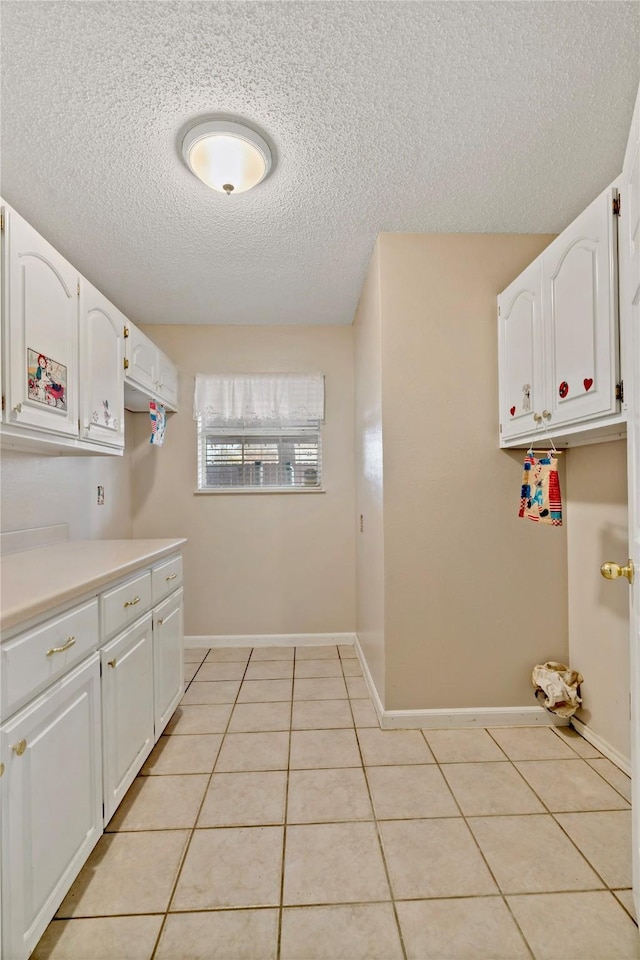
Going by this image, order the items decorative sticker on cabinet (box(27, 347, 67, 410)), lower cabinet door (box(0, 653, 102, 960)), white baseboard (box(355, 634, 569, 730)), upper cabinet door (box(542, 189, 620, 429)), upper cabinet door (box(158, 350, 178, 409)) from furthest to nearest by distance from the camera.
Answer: upper cabinet door (box(158, 350, 178, 409)) → white baseboard (box(355, 634, 569, 730)) → decorative sticker on cabinet (box(27, 347, 67, 410)) → upper cabinet door (box(542, 189, 620, 429)) → lower cabinet door (box(0, 653, 102, 960))

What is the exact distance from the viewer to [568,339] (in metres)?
1.65

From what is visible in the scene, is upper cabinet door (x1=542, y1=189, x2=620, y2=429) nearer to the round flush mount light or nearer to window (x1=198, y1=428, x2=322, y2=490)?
the round flush mount light

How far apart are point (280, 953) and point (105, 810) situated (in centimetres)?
70

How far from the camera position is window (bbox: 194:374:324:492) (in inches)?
132

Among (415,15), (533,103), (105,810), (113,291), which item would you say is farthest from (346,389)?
(105,810)

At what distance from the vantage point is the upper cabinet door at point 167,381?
9.71ft

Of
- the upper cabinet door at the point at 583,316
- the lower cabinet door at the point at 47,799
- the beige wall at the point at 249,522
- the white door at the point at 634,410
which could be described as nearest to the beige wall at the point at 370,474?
the beige wall at the point at 249,522

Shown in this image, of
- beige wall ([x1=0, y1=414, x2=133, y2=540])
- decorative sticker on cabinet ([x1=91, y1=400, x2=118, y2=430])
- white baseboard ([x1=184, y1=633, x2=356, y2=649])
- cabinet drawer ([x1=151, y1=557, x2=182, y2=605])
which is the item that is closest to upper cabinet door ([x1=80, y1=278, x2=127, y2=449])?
decorative sticker on cabinet ([x1=91, y1=400, x2=118, y2=430])

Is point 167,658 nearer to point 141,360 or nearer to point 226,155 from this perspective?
point 141,360

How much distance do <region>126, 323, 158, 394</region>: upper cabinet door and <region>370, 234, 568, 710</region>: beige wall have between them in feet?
4.71

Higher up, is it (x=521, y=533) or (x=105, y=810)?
(x=521, y=533)

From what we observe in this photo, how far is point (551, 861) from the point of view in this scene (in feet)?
4.57

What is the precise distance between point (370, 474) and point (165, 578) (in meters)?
1.28

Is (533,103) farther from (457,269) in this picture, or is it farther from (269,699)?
(269,699)
